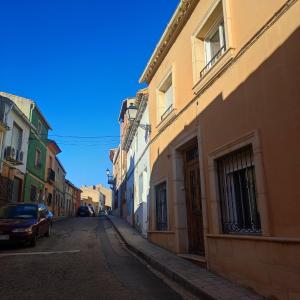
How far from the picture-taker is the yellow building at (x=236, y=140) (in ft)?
18.1

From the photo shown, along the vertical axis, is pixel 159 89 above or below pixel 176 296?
above

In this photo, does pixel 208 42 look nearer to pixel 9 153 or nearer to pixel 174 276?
pixel 174 276

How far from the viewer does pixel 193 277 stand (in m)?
7.04

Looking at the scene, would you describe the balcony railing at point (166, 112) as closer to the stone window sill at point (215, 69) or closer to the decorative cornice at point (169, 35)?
the decorative cornice at point (169, 35)

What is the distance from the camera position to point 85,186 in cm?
8719

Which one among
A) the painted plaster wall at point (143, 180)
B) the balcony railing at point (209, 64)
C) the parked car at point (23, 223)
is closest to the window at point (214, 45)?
the balcony railing at point (209, 64)

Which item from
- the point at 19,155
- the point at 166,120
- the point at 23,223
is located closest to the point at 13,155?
the point at 19,155

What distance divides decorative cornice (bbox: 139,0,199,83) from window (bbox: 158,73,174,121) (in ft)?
2.91

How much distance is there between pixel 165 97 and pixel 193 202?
4635mm

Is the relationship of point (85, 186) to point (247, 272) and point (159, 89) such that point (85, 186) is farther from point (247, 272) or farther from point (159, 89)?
point (247, 272)

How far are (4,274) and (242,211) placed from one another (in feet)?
17.0

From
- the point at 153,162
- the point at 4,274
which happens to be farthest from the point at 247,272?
the point at 153,162

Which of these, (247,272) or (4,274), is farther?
(4,274)

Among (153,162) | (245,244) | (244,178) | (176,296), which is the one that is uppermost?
(153,162)
